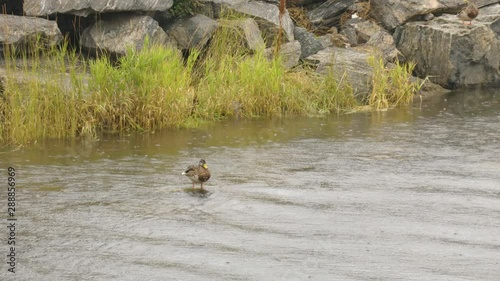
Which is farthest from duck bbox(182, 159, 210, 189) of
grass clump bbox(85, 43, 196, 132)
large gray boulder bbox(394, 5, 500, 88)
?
large gray boulder bbox(394, 5, 500, 88)

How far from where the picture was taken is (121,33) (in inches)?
590

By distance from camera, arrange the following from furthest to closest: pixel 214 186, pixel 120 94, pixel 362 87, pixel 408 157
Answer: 1. pixel 362 87
2. pixel 120 94
3. pixel 408 157
4. pixel 214 186

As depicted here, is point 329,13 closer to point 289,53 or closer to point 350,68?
point 289,53

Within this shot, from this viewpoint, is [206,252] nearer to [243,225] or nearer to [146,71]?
[243,225]

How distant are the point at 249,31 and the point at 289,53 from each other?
2.73ft

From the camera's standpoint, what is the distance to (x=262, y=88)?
48.2ft

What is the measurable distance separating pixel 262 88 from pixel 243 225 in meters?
6.39

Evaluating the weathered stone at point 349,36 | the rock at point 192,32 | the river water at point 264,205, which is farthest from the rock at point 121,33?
the weathered stone at point 349,36

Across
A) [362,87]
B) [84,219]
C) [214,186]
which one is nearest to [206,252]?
[84,219]

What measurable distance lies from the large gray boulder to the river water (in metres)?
4.67

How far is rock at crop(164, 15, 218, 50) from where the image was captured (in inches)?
625

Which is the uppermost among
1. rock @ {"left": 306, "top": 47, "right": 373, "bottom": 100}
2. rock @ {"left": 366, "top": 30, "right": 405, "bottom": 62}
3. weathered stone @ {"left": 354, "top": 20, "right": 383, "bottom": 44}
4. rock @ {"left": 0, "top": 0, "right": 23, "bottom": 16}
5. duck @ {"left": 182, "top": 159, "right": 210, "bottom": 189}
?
rock @ {"left": 0, "top": 0, "right": 23, "bottom": 16}

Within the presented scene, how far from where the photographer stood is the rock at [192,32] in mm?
15867

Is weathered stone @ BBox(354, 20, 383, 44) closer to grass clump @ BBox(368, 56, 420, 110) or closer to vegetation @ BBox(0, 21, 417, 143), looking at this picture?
grass clump @ BBox(368, 56, 420, 110)
